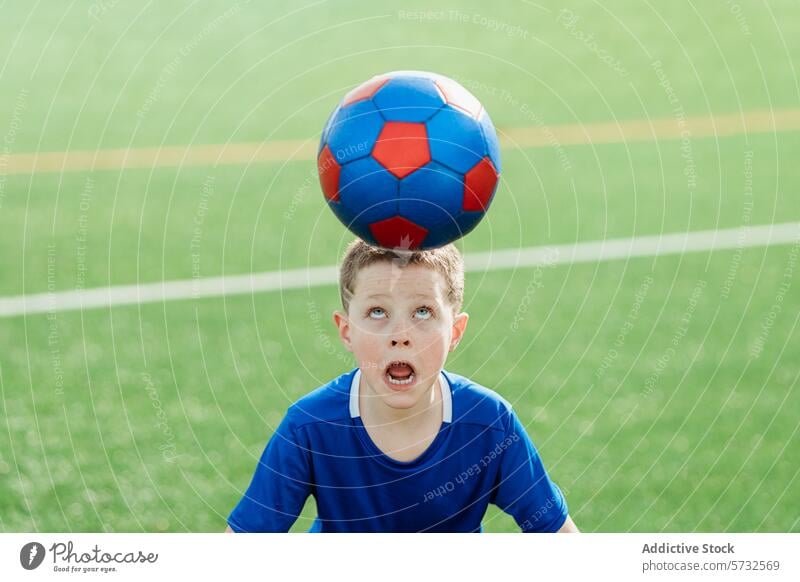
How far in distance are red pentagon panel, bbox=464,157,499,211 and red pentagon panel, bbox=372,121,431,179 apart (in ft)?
0.61

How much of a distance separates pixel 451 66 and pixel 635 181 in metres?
4.44

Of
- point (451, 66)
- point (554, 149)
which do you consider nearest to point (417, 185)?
point (554, 149)

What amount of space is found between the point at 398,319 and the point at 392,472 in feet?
2.12

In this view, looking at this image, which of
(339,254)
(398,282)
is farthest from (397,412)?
(339,254)

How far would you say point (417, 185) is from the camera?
502 centimetres

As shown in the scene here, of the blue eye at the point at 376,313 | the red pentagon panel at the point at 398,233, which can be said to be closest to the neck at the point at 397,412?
the blue eye at the point at 376,313

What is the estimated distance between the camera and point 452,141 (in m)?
5.03

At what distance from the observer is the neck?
17.2 ft

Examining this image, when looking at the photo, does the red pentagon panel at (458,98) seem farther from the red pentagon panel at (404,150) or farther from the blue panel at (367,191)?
the blue panel at (367,191)

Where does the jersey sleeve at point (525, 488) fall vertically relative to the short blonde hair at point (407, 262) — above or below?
below

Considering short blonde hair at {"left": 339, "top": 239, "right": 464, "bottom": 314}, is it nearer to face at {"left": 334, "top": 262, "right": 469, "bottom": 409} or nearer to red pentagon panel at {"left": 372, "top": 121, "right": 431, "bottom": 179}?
face at {"left": 334, "top": 262, "right": 469, "bottom": 409}

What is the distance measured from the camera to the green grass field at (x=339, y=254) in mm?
7176

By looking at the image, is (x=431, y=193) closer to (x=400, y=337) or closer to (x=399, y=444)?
(x=400, y=337)

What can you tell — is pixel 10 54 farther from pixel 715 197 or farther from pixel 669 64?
pixel 715 197
